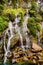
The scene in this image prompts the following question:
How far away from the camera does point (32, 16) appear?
27.7 metres

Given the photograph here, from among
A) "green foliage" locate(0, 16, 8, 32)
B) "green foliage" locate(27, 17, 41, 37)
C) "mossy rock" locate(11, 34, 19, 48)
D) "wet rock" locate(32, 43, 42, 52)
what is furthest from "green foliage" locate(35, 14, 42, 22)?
"mossy rock" locate(11, 34, 19, 48)

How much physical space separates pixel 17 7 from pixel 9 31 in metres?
5.26

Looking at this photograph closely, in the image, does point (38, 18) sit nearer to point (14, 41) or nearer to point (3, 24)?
point (3, 24)

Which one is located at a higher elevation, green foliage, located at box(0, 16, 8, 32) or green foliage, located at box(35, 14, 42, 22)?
green foliage, located at box(35, 14, 42, 22)

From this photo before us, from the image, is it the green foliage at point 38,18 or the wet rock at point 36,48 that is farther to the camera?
the green foliage at point 38,18

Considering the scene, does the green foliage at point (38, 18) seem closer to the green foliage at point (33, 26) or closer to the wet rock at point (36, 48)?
the green foliage at point (33, 26)

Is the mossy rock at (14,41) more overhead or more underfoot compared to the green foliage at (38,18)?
more underfoot

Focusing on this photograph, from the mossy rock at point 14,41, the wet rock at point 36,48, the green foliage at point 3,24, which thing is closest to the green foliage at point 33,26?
the wet rock at point 36,48

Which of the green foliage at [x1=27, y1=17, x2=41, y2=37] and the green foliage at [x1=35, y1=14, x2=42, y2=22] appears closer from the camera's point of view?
the green foliage at [x1=27, y1=17, x2=41, y2=37]

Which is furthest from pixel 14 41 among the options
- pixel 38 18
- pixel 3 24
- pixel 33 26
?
pixel 38 18

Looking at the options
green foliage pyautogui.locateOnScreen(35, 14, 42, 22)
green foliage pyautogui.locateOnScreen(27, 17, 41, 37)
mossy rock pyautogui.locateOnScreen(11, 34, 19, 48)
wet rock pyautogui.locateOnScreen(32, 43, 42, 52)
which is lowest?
wet rock pyautogui.locateOnScreen(32, 43, 42, 52)

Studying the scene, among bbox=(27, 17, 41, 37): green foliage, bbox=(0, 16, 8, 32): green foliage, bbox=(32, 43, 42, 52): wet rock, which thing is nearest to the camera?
bbox=(32, 43, 42, 52): wet rock

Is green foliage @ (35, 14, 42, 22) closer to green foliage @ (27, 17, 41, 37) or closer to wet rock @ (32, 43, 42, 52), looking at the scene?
green foliage @ (27, 17, 41, 37)

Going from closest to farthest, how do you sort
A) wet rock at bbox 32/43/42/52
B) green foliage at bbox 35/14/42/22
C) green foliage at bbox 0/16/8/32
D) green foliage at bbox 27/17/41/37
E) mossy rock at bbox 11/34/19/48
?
wet rock at bbox 32/43/42/52 → mossy rock at bbox 11/34/19/48 → green foliage at bbox 0/16/8/32 → green foliage at bbox 27/17/41/37 → green foliage at bbox 35/14/42/22
